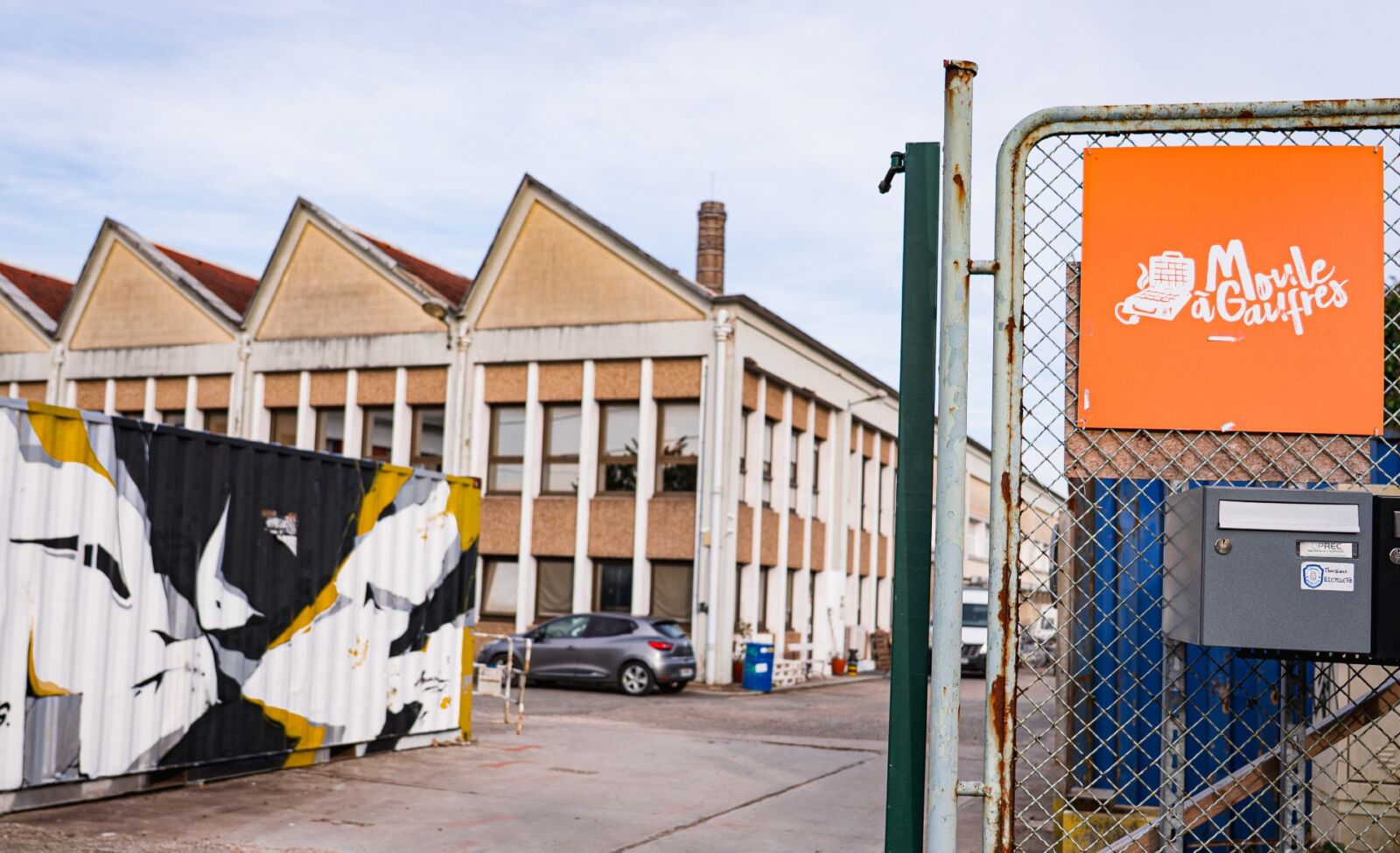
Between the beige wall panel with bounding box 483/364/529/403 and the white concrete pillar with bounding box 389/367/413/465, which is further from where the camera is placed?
the white concrete pillar with bounding box 389/367/413/465

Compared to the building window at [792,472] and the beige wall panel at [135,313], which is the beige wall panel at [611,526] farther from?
the beige wall panel at [135,313]

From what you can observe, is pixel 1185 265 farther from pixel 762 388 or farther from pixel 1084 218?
pixel 762 388

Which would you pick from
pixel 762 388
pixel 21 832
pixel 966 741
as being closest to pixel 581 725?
pixel 966 741

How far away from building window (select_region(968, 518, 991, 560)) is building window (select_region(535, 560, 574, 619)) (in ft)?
83.1

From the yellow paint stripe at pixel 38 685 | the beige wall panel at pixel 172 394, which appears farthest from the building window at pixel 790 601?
the yellow paint stripe at pixel 38 685

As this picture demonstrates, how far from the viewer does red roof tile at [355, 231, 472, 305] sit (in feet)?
117

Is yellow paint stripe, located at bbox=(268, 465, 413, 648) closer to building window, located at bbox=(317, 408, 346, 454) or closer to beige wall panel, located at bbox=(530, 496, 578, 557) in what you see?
beige wall panel, located at bbox=(530, 496, 578, 557)

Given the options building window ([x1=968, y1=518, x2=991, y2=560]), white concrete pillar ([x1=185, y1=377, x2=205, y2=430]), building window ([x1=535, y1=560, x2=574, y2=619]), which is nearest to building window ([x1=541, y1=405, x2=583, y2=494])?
building window ([x1=535, y1=560, x2=574, y2=619])

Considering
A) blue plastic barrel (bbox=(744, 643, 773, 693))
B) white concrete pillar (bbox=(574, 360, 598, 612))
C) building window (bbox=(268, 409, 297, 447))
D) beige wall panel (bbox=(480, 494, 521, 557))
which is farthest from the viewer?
building window (bbox=(268, 409, 297, 447))

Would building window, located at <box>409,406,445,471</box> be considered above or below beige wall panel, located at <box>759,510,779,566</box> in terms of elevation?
above

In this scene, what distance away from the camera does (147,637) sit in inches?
407

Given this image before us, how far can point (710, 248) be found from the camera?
→ 115 feet

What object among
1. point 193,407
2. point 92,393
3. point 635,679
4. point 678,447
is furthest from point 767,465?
point 92,393

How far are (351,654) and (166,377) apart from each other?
2619cm
